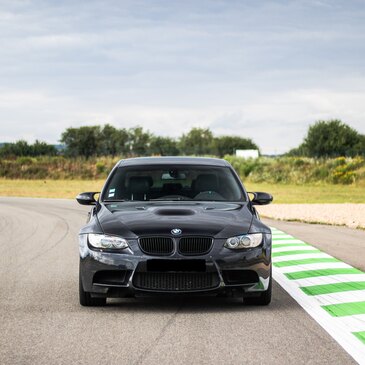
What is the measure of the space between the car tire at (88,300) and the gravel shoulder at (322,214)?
41.5 ft

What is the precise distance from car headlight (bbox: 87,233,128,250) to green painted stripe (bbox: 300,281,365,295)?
247cm

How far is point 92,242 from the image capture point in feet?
26.9

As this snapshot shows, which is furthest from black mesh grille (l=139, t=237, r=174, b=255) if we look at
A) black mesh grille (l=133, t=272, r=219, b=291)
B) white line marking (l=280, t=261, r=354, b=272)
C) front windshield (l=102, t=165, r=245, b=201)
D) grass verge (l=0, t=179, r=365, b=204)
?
grass verge (l=0, t=179, r=365, b=204)

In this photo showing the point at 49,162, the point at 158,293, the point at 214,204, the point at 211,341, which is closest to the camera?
the point at 211,341

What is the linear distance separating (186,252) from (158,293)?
47 centimetres

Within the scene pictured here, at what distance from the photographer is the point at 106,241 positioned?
8.11 metres

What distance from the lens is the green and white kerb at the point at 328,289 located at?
7063mm

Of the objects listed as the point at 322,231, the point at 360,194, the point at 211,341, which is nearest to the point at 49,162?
the point at 360,194

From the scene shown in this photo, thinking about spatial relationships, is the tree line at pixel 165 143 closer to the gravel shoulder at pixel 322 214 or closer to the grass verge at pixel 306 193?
the grass verge at pixel 306 193

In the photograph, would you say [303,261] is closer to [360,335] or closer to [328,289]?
[328,289]

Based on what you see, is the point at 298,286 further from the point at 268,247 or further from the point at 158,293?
the point at 158,293

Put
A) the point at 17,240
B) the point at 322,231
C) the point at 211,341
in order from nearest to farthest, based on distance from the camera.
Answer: the point at 211,341, the point at 17,240, the point at 322,231

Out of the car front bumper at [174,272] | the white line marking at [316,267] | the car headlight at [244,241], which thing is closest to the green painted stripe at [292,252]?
the white line marking at [316,267]

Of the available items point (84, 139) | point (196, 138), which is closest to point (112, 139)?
point (84, 139)
